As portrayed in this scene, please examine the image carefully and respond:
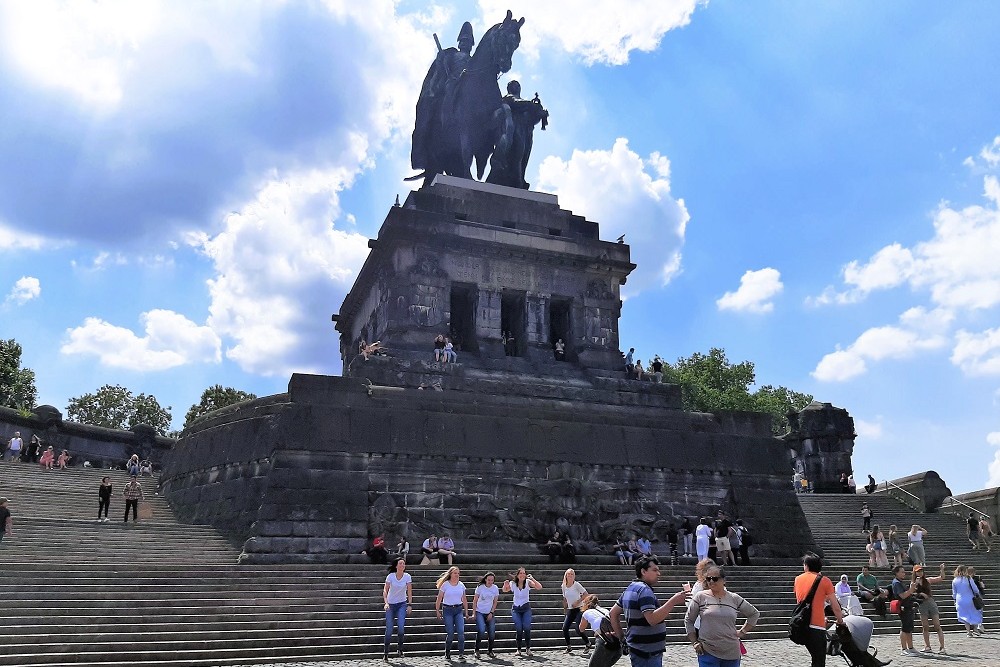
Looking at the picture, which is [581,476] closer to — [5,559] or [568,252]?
[568,252]

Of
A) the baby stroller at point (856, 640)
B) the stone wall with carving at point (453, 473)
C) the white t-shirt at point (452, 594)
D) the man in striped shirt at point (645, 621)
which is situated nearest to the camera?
the man in striped shirt at point (645, 621)

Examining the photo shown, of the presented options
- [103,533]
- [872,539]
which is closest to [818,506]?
[872,539]

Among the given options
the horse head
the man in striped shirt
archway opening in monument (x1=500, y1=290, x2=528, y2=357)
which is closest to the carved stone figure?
the horse head

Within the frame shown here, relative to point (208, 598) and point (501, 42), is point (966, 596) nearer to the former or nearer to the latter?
point (208, 598)

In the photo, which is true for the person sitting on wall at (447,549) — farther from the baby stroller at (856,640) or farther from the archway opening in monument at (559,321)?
the archway opening in monument at (559,321)

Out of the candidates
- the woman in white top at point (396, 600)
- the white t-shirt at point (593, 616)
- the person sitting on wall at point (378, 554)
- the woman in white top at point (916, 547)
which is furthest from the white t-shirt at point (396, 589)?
the woman in white top at point (916, 547)

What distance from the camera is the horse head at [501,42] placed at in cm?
3038

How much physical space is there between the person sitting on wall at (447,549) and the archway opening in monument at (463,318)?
9163 mm

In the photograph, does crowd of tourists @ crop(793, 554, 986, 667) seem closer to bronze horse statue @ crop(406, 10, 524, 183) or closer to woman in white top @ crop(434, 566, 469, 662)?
woman in white top @ crop(434, 566, 469, 662)

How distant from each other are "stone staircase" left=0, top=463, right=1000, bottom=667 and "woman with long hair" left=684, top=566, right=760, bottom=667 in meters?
6.21

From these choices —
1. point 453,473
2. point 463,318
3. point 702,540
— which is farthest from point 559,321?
point 702,540

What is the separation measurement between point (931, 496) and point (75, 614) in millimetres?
26888

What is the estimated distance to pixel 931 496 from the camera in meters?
27.4

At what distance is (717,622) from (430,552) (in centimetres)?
1092
